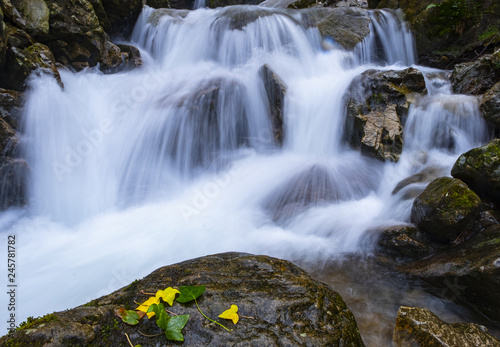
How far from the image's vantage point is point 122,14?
9.73 metres

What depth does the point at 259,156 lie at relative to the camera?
7.00 meters

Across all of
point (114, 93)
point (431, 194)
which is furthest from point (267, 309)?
point (114, 93)

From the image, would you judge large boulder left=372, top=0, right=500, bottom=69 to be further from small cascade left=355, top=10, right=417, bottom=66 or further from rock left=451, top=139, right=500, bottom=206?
rock left=451, top=139, right=500, bottom=206

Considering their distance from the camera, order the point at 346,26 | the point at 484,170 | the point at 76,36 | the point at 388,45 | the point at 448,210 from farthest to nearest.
Answer: the point at 346,26
the point at 388,45
the point at 76,36
the point at 484,170
the point at 448,210

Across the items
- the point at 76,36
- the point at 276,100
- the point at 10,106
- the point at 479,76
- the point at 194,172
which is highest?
the point at 76,36

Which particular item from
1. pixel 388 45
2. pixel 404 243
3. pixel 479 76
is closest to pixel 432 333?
pixel 404 243

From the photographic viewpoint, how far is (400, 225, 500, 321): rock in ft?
8.89

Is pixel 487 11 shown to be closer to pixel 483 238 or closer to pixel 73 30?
pixel 483 238

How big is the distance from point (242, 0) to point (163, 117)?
38.7 feet

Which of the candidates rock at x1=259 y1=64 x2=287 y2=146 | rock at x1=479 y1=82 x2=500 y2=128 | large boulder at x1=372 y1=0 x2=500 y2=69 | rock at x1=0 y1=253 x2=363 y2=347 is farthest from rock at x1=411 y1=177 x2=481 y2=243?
large boulder at x1=372 y1=0 x2=500 y2=69

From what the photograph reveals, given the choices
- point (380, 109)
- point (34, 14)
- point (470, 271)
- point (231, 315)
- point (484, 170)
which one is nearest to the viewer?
point (231, 315)

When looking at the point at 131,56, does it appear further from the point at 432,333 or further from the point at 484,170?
the point at 432,333

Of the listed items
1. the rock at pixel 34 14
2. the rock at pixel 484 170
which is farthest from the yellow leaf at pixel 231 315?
the rock at pixel 34 14

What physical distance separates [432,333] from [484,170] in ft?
8.16
